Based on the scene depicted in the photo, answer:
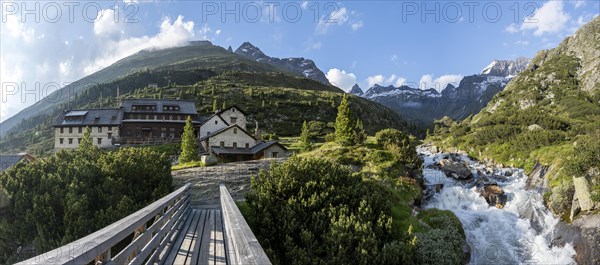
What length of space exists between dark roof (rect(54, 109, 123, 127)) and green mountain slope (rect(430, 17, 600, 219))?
7854 cm

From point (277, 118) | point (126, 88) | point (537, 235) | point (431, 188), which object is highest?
point (126, 88)

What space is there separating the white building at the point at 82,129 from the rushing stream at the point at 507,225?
229 feet

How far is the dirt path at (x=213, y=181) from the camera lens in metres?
24.4

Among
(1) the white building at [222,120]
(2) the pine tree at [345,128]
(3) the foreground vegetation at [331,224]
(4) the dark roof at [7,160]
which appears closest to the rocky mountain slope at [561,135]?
(3) the foreground vegetation at [331,224]

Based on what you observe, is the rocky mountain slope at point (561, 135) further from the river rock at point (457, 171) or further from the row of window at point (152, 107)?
the row of window at point (152, 107)

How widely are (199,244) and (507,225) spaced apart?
2513 centimetres

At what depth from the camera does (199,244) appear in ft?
32.6

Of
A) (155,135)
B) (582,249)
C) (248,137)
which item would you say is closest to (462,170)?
(582,249)

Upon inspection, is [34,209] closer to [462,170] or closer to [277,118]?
[462,170]

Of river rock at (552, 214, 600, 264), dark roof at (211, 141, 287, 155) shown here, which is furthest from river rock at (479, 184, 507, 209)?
dark roof at (211, 141, 287, 155)

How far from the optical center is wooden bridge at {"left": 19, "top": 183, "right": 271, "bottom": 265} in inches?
169

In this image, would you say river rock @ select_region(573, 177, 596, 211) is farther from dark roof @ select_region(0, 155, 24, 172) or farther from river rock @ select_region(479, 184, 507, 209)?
dark roof @ select_region(0, 155, 24, 172)

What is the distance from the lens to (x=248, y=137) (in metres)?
54.7

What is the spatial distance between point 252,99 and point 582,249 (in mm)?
125707
